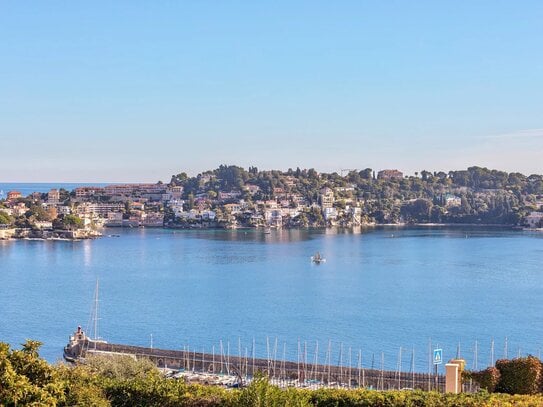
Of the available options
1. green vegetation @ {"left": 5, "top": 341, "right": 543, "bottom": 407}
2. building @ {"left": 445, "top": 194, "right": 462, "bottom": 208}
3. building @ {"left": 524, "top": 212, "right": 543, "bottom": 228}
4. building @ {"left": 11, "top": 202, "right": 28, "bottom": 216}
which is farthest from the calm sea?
building @ {"left": 445, "top": 194, "right": 462, "bottom": 208}

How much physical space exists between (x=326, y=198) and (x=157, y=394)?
84.9 metres

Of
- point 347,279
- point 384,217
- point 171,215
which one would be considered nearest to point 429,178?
point 384,217

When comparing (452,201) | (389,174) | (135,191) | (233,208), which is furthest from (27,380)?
(389,174)

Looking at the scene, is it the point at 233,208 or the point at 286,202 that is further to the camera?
the point at 286,202

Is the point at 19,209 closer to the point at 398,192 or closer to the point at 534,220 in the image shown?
the point at 398,192

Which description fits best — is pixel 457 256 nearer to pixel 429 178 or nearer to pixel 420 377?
pixel 420 377

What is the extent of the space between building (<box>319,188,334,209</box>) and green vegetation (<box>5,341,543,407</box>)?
83.0m

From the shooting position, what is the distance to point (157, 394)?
10.9 metres

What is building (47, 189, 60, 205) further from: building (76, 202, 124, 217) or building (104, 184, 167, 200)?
Result: building (104, 184, 167, 200)

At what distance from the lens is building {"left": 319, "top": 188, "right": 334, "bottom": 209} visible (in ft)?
310

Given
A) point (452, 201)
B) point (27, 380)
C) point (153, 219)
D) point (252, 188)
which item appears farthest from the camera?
point (252, 188)

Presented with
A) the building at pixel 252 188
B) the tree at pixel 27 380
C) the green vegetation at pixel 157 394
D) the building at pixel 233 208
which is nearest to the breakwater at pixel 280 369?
the green vegetation at pixel 157 394

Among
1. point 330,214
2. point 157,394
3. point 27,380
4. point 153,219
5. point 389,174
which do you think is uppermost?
point 389,174

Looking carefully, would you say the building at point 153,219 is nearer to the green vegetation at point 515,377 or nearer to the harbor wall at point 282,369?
the harbor wall at point 282,369
